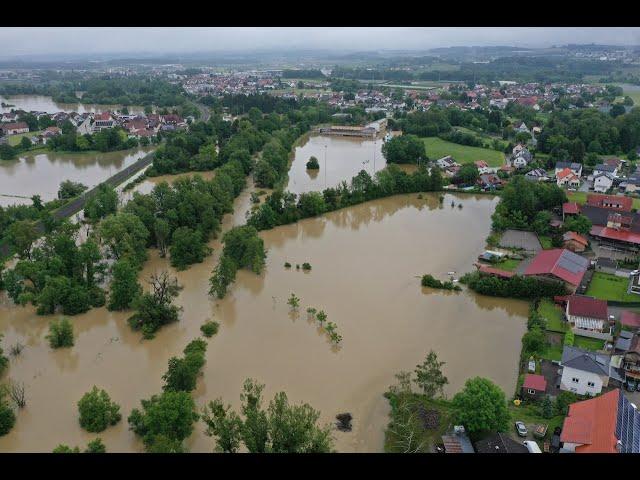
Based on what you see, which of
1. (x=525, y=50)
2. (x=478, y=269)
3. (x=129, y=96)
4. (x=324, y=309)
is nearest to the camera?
(x=324, y=309)

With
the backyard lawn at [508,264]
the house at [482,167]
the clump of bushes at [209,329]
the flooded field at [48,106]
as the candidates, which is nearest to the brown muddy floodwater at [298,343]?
the clump of bushes at [209,329]

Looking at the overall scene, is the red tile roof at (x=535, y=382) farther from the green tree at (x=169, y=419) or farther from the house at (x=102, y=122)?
the house at (x=102, y=122)

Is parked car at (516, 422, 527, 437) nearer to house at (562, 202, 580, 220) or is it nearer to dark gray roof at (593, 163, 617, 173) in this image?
house at (562, 202, 580, 220)

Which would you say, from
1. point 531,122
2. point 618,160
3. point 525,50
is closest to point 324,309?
point 618,160

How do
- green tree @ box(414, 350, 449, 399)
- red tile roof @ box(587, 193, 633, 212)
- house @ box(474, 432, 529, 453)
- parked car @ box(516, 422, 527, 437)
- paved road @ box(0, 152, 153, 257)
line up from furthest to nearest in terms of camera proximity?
red tile roof @ box(587, 193, 633, 212), paved road @ box(0, 152, 153, 257), green tree @ box(414, 350, 449, 399), parked car @ box(516, 422, 527, 437), house @ box(474, 432, 529, 453)

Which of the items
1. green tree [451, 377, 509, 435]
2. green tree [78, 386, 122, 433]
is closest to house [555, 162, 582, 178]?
green tree [451, 377, 509, 435]

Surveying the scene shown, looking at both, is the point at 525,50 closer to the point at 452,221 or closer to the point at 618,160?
the point at 618,160
